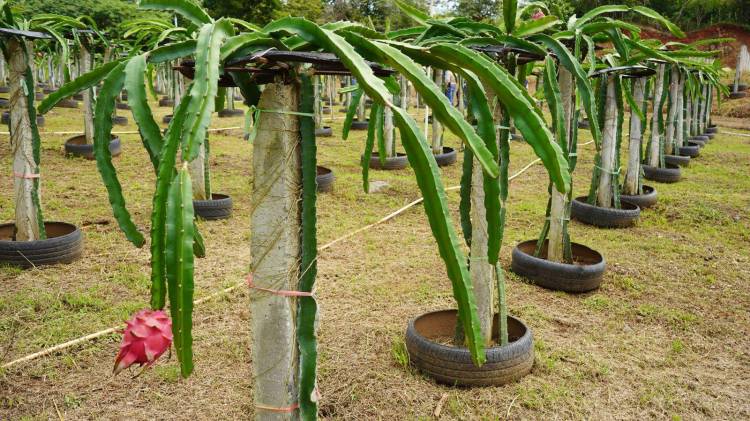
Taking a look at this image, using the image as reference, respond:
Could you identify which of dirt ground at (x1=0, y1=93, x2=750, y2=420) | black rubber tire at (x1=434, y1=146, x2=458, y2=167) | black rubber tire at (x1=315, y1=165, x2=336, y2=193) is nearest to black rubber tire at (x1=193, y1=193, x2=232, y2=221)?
dirt ground at (x1=0, y1=93, x2=750, y2=420)

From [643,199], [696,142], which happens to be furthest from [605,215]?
[696,142]

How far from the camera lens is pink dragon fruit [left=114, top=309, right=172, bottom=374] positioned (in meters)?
1.23

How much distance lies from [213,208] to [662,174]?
4995 mm

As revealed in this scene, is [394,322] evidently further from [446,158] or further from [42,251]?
[446,158]

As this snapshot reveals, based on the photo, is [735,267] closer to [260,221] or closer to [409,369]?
[409,369]

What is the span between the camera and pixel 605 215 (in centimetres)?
487

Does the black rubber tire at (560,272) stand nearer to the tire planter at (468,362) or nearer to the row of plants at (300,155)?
the row of plants at (300,155)

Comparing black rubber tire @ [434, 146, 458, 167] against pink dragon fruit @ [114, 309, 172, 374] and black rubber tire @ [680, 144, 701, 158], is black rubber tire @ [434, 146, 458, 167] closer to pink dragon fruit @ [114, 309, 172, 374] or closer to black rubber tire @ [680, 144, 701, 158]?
black rubber tire @ [680, 144, 701, 158]

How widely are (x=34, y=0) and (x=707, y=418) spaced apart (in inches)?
680

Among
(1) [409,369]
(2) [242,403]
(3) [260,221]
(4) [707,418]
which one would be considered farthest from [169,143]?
(4) [707,418]

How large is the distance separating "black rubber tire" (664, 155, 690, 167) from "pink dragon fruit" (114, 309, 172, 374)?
7614 mm

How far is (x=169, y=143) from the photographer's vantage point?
1.16 metres

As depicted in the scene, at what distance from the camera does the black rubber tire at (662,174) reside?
22.2 ft

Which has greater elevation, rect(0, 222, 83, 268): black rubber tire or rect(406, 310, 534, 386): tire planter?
rect(0, 222, 83, 268): black rubber tire
